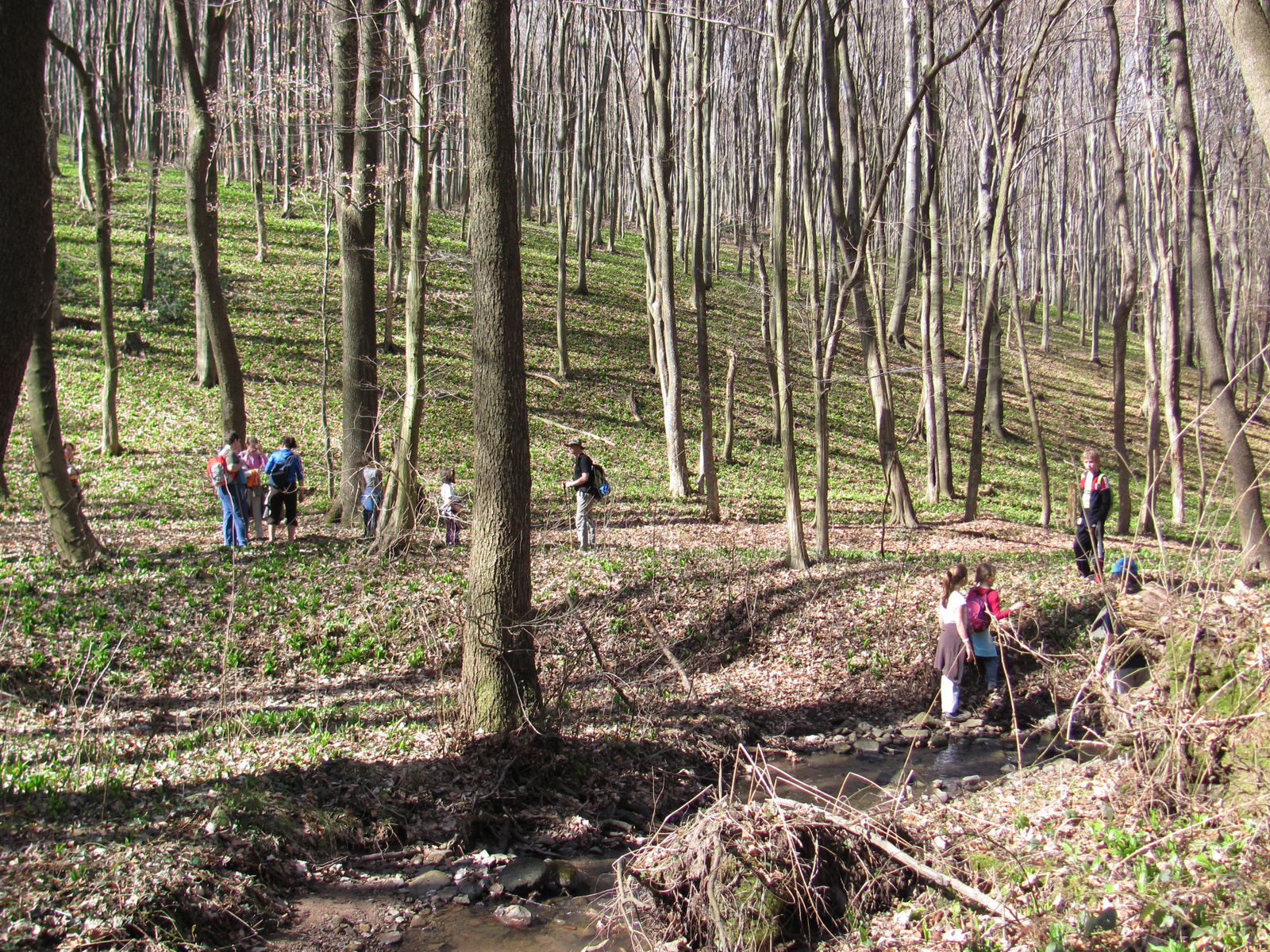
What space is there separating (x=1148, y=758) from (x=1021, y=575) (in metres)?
7.57

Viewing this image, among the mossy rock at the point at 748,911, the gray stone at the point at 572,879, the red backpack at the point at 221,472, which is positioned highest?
the red backpack at the point at 221,472

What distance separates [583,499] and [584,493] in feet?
0.47

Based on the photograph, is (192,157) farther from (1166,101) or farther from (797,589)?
(1166,101)

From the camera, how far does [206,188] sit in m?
13.8

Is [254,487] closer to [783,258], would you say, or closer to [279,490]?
[279,490]

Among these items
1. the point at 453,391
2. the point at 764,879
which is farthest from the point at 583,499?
the point at 764,879

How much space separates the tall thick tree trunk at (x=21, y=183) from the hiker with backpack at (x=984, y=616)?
29.5 ft

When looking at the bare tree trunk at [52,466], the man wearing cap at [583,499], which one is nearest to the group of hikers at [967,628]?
the man wearing cap at [583,499]

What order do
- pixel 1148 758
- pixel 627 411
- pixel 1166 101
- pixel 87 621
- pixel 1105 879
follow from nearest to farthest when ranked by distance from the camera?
pixel 1105 879 < pixel 1148 758 < pixel 87 621 < pixel 1166 101 < pixel 627 411

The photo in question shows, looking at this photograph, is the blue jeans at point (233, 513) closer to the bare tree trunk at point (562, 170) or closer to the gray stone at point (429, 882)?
the gray stone at point (429, 882)

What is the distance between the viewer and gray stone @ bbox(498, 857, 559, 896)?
623 cm

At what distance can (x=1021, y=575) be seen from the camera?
41.4ft

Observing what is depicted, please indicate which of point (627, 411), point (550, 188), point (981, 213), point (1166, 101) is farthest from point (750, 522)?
point (550, 188)

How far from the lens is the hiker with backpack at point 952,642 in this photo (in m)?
9.66
